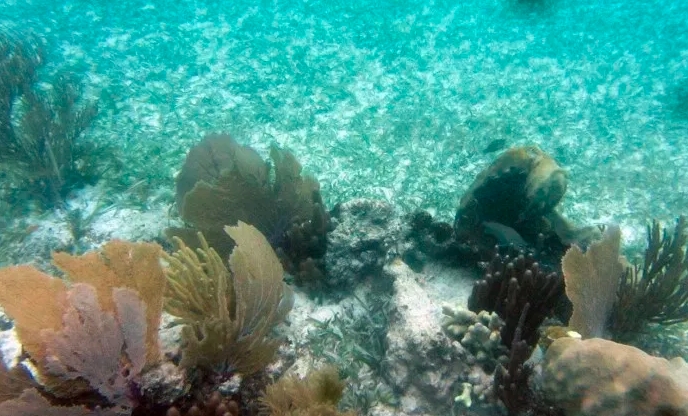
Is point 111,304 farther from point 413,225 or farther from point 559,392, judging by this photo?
point 413,225

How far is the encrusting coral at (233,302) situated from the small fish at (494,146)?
5.66m

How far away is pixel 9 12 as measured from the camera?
486 inches

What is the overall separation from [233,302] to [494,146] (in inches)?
235

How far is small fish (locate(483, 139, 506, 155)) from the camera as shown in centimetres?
759

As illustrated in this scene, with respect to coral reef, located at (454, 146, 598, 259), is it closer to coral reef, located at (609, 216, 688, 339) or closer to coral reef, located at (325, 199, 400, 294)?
coral reef, located at (609, 216, 688, 339)

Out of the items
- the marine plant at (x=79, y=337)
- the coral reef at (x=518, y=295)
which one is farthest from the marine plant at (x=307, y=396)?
the coral reef at (x=518, y=295)

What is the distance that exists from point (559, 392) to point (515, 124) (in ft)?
23.5

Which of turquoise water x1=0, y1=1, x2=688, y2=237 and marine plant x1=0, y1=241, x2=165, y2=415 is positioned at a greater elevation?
turquoise water x1=0, y1=1, x2=688, y2=237

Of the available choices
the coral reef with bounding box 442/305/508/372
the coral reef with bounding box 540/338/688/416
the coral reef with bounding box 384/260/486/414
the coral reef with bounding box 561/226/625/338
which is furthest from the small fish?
the coral reef with bounding box 540/338/688/416

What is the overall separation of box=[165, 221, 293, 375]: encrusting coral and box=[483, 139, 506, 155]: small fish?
18.6ft

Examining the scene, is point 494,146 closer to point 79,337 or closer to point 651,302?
point 651,302

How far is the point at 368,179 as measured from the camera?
23.1 feet

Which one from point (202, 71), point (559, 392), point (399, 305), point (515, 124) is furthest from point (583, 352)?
point (202, 71)

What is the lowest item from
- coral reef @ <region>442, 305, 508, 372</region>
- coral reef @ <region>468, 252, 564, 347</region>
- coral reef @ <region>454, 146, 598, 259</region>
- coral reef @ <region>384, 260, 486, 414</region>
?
coral reef @ <region>384, 260, 486, 414</region>
